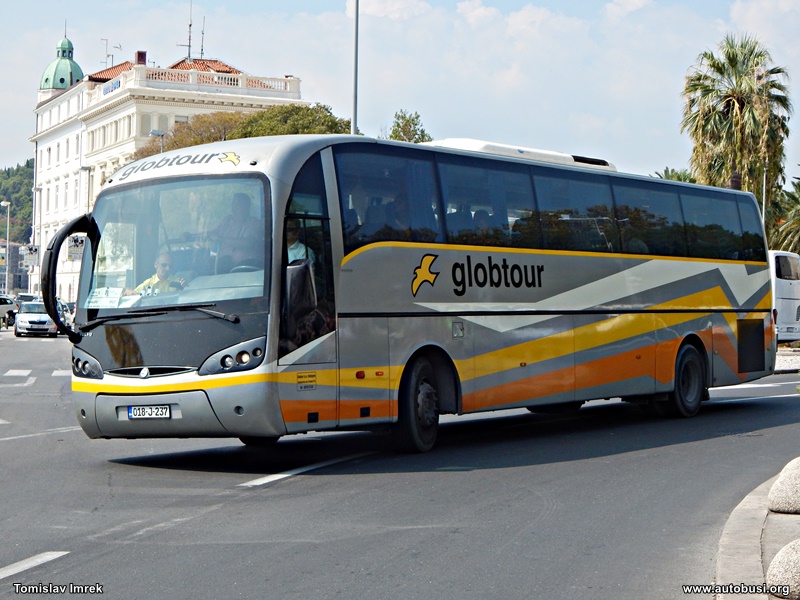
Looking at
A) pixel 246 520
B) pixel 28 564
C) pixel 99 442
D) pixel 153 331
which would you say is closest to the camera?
pixel 28 564

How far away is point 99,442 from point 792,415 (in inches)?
413

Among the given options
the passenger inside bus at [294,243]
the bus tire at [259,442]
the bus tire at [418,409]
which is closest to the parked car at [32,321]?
the bus tire at [259,442]

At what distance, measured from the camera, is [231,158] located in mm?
12516

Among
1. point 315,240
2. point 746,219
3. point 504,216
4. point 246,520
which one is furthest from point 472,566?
point 746,219

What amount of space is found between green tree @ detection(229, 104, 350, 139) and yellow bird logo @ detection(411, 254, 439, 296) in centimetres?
5794

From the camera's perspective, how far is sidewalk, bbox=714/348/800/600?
7207 millimetres

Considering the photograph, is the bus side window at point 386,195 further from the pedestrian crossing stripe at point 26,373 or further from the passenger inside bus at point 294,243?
the pedestrian crossing stripe at point 26,373

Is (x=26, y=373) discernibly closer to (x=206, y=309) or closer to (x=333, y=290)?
(x=333, y=290)

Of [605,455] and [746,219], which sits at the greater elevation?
[746,219]

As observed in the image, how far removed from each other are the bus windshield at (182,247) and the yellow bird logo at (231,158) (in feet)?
0.60

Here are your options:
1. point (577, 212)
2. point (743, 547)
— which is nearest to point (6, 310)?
point (577, 212)

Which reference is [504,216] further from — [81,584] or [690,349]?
[81,584]

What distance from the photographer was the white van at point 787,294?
1524 inches

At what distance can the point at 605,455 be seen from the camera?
14109 mm
